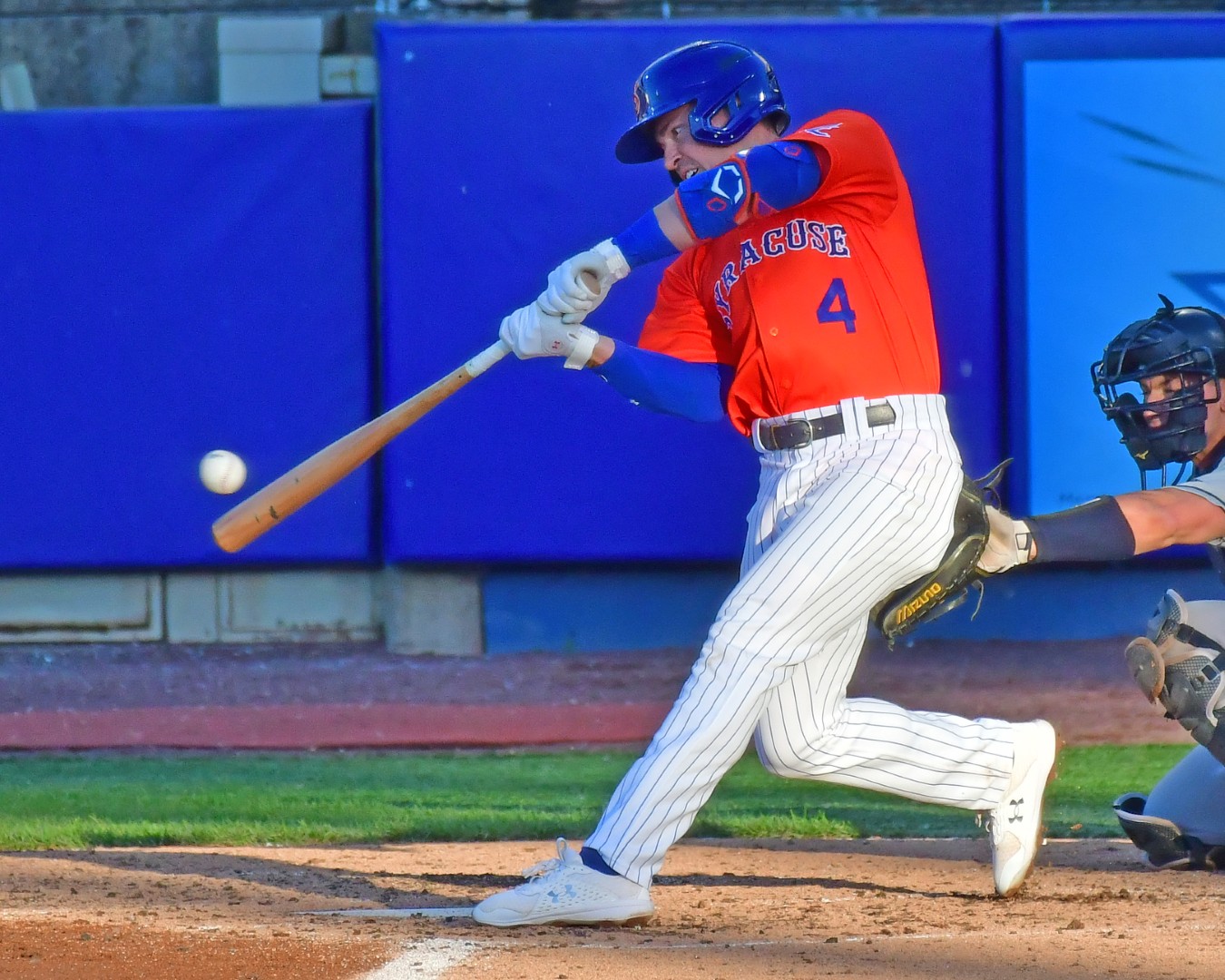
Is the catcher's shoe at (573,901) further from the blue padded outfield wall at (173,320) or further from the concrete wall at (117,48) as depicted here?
the concrete wall at (117,48)

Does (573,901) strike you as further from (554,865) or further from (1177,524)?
(1177,524)

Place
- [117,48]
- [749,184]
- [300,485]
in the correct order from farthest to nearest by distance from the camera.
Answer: [117,48], [300,485], [749,184]

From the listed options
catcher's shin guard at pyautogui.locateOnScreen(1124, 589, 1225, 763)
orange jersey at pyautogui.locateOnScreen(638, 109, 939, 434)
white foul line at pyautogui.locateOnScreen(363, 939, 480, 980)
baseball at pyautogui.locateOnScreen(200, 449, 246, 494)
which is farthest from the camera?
baseball at pyautogui.locateOnScreen(200, 449, 246, 494)

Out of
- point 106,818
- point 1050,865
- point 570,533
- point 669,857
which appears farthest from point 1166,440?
point 570,533

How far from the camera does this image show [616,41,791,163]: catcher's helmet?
9.55 ft

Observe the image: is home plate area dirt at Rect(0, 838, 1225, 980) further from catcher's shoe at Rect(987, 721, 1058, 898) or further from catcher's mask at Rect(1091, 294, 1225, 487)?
catcher's mask at Rect(1091, 294, 1225, 487)

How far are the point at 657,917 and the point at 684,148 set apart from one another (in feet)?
4.66

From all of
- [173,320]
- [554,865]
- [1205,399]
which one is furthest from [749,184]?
[173,320]

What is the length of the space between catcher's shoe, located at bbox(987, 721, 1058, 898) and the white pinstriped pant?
0.13 m

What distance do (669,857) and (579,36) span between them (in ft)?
13.2

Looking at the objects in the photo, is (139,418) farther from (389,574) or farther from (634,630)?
(634,630)

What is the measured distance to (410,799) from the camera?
4.39m

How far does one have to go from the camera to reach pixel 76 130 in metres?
6.87

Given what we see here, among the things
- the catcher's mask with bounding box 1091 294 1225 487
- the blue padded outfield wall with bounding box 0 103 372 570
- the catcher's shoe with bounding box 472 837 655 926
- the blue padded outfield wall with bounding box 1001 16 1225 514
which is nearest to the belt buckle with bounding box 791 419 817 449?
the catcher's mask with bounding box 1091 294 1225 487
